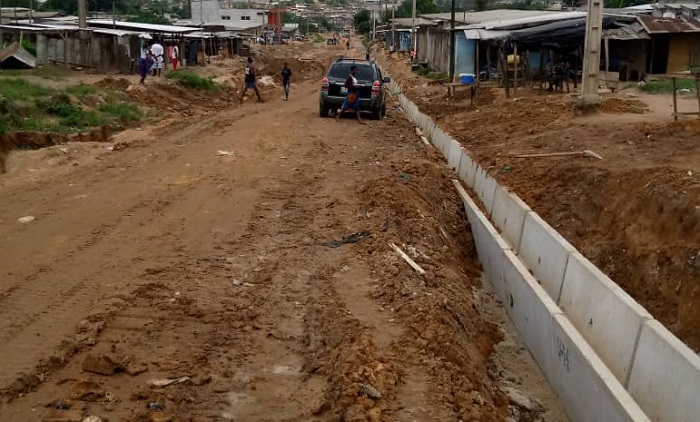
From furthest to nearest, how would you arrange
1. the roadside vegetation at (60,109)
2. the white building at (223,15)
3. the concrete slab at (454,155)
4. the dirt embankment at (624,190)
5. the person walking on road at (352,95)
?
the white building at (223,15) < the person walking on road at (352,95) < the roadside vegetation at (60,109) < the concrete slab at (454,155) < the dirt embankment at (624,190)

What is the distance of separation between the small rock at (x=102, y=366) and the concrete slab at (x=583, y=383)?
383 cm

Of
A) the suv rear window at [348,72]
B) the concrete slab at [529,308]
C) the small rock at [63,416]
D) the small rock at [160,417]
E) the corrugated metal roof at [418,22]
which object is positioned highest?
the corrugated metal roof at [418,22]

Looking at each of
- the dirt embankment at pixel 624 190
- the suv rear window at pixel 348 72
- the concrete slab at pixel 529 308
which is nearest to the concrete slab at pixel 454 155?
the dirt embankment at pixel 624 190

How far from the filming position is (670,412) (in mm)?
5723

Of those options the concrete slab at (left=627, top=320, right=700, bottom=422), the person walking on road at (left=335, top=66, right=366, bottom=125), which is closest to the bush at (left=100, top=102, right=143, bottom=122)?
the person walking on road at (left=335, top=66, right=366, bottom=125)

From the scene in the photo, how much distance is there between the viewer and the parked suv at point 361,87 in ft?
73.2

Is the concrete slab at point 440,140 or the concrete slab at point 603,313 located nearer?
the concrete slab at point 603,313

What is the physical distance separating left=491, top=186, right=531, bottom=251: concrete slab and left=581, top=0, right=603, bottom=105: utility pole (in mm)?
7037

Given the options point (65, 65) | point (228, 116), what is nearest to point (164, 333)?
point (228, 116)

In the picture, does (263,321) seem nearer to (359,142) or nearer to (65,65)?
(359,142)

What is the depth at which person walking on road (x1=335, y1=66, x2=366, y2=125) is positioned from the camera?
2177 cm

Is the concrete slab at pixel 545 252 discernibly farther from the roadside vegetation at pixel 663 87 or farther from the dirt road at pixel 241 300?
the roadside vegetation at pixel 663 87

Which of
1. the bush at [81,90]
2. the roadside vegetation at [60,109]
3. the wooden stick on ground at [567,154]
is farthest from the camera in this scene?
the bush at [81,90]

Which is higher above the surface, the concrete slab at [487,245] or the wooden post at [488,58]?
the wooden post at [488,58]
